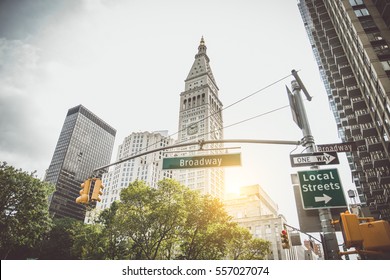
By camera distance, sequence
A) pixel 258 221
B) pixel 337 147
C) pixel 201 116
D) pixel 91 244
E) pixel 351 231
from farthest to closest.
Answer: pixel 201 116 → pixel 258 221 → pixel 91 244 → pixel 337 147 → pixel 351 231

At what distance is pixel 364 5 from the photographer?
24.1 metres

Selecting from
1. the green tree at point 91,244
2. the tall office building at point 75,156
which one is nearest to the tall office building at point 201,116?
the green tree at point 91,244

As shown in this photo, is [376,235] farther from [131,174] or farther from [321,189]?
[131,174]

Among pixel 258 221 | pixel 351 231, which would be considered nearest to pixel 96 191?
pixel 351 231

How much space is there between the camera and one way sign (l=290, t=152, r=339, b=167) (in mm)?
5988

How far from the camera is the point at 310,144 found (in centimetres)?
616

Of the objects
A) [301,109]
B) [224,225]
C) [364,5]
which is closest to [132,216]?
[224,225]

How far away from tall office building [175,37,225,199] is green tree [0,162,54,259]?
55.2 m

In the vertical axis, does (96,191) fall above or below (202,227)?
below

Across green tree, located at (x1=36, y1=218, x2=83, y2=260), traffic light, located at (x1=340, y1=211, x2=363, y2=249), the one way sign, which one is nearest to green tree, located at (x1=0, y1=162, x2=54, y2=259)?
green tree, located at (x1=36, y1=218, x2=83, y2=260)

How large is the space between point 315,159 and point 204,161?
326 cm

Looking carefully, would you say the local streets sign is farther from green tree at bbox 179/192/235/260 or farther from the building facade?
the building facade

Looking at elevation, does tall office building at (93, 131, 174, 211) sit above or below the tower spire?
below

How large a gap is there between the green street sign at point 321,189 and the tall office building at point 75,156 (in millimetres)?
133649
